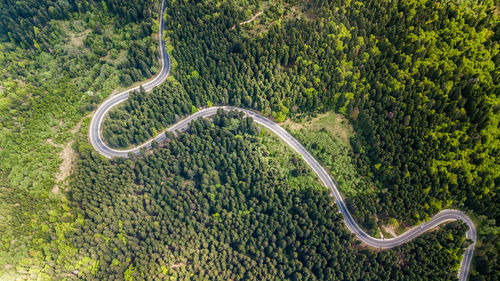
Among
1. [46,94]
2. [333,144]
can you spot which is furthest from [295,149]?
[46,94]

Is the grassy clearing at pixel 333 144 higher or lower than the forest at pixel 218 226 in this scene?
higher

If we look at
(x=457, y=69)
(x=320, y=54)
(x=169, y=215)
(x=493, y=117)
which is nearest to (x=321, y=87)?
(x=320, y=54)

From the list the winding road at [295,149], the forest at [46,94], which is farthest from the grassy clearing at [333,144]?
the forest at [46,94]

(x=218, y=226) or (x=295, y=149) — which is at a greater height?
(x=295, y=149)

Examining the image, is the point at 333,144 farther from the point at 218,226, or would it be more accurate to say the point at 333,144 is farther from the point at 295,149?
the point at 218,226

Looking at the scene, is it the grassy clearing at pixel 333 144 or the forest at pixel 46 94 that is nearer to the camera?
the forest at pixel 46 94

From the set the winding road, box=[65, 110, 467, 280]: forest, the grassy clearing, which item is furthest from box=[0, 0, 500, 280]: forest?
the winding road

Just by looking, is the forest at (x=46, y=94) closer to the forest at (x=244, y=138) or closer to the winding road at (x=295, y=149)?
the forest at (x=244, y=138)
